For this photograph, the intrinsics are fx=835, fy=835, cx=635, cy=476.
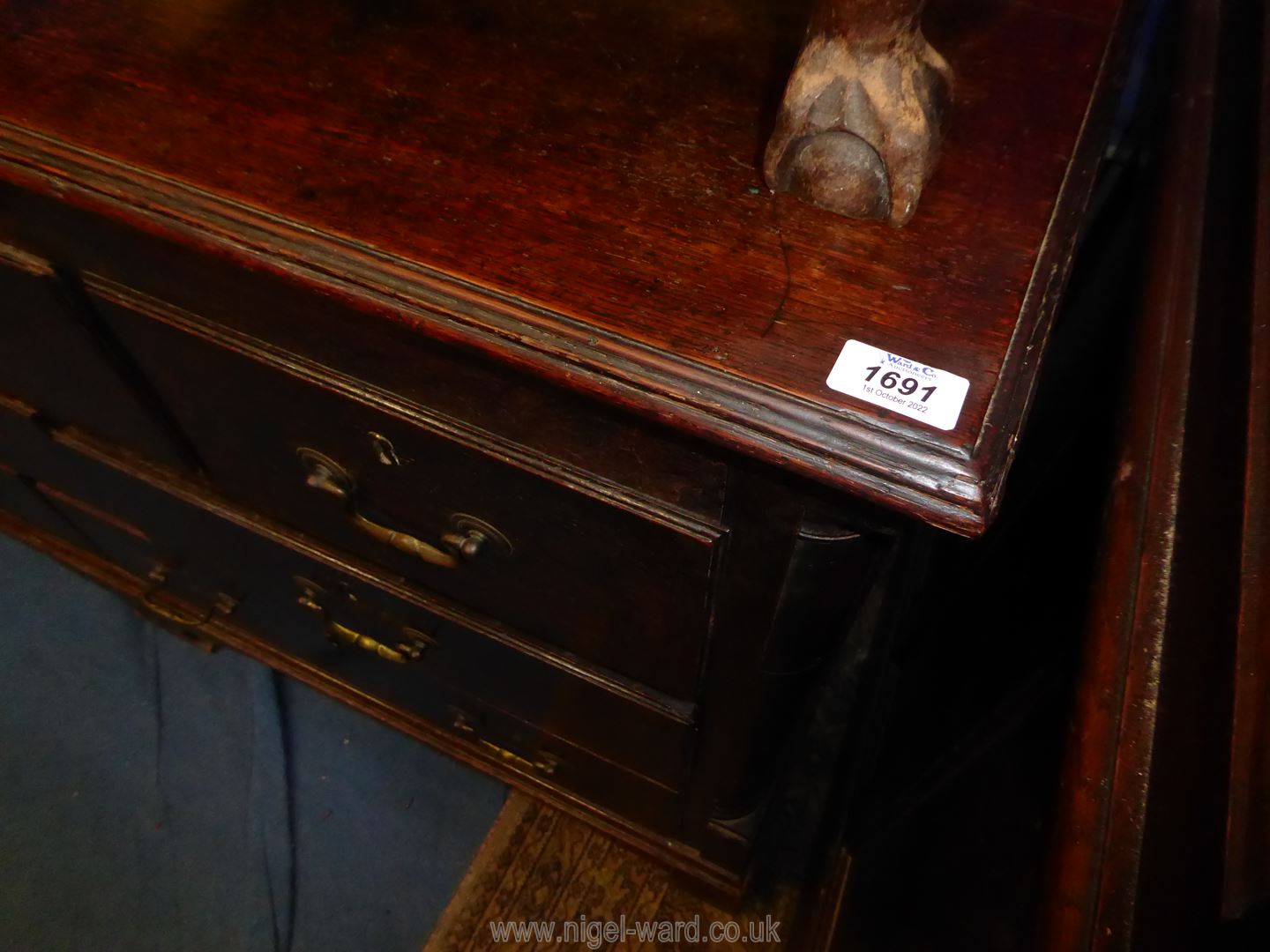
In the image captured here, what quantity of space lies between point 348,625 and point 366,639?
0.03 m

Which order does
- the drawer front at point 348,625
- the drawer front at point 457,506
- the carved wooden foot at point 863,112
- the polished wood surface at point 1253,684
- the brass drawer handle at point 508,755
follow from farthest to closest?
the brass drawer handle at point 508,755
the drawer front at point 348,625
the drawer front at point 457,506
the carved wooden foot at point 863,112
the polished wood surface at point 1253,684

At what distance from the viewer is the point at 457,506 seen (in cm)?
55

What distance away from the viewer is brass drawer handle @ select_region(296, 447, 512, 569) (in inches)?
21.9

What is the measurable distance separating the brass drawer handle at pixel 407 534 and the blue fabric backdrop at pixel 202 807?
0.62 m

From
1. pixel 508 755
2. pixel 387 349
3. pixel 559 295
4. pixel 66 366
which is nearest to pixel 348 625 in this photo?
pixel 508 755

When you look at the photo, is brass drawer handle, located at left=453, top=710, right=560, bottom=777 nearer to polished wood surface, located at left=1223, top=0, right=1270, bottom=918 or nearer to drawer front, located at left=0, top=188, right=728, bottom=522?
Answer: drawer front, located at left=0, top=188, right=728, bottom=522

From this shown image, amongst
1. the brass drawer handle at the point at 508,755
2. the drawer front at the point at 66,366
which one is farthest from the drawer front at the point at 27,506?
the brass drawer handle at the point at 508,755

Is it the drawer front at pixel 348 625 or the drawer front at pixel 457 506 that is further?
the drawer front at pixel 348 625

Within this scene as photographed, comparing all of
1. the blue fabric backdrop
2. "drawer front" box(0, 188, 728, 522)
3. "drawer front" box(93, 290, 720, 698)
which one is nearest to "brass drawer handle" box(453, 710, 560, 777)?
the blue fabric backdrop

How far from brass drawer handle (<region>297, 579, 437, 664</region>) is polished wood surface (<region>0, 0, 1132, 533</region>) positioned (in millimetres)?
420

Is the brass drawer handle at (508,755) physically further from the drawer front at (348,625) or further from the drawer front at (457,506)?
the drawer front at (457,506)

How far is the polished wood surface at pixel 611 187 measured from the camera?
0.36 m

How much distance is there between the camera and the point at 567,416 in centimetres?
44

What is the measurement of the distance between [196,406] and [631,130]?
39 cm
